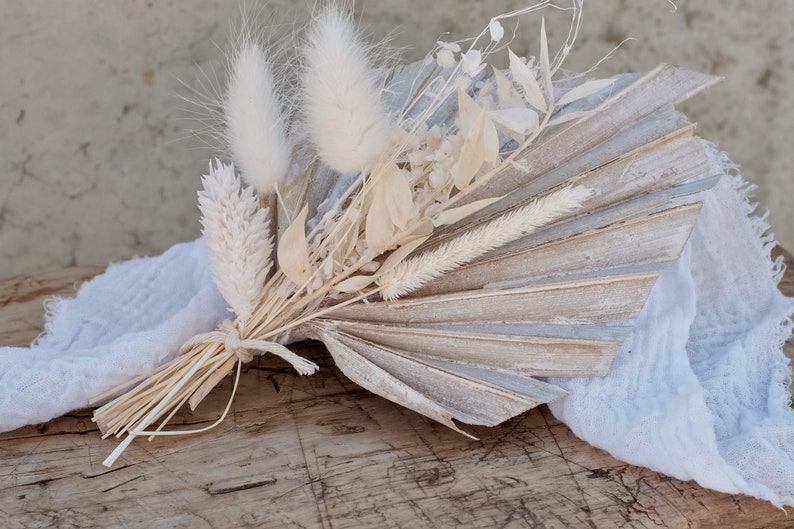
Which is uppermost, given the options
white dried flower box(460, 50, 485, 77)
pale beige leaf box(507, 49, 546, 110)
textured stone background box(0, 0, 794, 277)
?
textured stone background box(0, 0, 794, 277)

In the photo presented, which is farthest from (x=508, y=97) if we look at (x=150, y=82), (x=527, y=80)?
(x=150, y=82)

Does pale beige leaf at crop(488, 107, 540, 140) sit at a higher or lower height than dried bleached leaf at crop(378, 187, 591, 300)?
higher

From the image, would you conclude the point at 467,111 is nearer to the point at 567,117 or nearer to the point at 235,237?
the point at 567,117

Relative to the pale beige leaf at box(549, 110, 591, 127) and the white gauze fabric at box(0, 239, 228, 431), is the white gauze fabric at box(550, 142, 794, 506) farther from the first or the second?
the white gauze fabric at box(0, 239, 228, 431)

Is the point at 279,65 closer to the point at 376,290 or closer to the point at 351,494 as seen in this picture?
the point at 376,290

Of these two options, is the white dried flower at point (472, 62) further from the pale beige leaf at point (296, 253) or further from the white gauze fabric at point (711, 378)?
the white gauze fabric at point (711, 378)

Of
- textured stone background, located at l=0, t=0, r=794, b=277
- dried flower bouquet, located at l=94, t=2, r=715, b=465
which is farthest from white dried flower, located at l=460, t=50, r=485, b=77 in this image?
textured stone background, located at l=0, t=0, r=794, b=277

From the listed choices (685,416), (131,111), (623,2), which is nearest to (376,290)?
(685,416)
